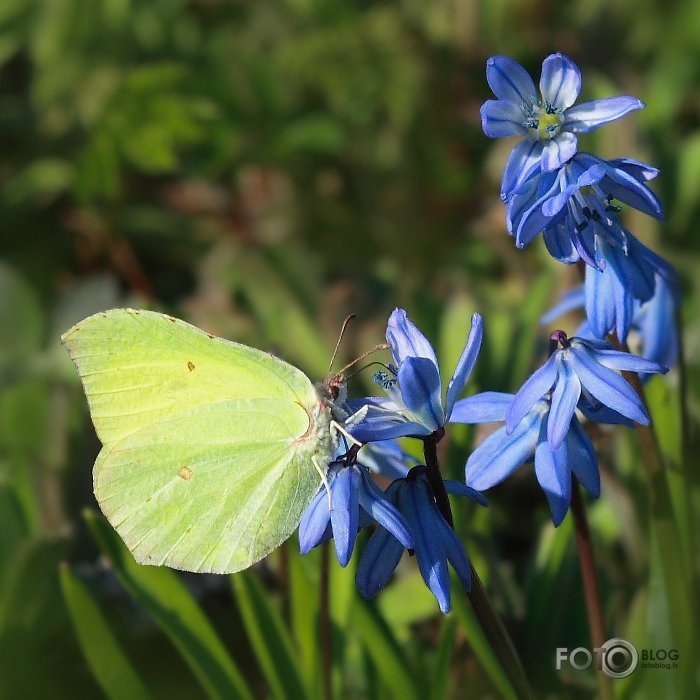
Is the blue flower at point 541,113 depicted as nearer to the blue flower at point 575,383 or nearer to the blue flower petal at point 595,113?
the blue flower petal at point 595,113

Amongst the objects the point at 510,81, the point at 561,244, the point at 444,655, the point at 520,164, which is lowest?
the point at 444,655

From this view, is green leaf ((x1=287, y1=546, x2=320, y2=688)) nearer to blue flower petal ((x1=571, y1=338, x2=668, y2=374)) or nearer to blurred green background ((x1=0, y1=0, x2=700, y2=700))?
blurred green background ((x1=0, y1=0, x2=700, y2=700))

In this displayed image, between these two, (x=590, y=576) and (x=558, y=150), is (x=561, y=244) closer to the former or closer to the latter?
(x=558, y=150)

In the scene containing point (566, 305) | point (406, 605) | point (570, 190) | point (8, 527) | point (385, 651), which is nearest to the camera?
point (570, 190)

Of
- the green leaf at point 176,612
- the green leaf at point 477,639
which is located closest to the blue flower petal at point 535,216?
the green leaf at point 477,639

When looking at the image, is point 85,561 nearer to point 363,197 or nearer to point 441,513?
point 441,513

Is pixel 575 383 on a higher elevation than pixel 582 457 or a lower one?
higher

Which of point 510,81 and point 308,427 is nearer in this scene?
point 510,81

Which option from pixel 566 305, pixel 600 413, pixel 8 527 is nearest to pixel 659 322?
pixel 566 305
